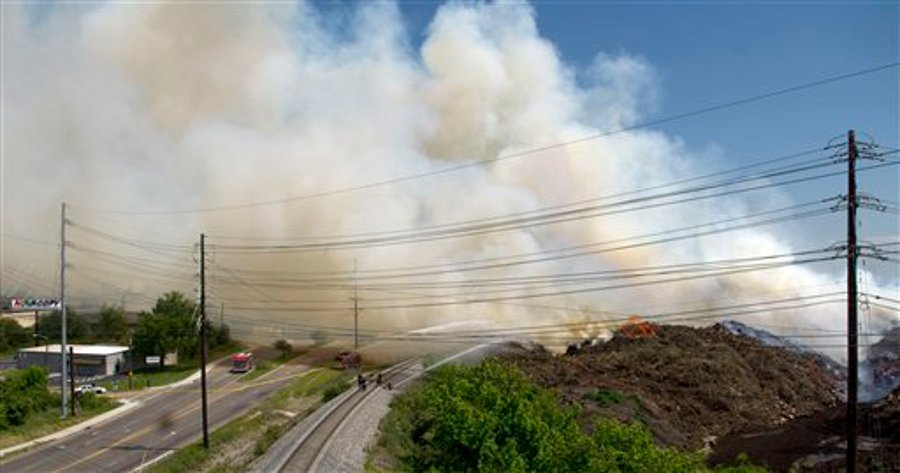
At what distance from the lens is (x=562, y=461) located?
25.3m

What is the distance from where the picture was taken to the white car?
203 ft

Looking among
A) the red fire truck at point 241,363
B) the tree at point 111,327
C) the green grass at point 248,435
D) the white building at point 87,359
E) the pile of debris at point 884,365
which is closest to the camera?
the green grass at point 248,435

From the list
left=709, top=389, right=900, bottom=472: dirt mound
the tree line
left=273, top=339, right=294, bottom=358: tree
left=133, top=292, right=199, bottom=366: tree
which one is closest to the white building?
the tree line

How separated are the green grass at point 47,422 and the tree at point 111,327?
32425 millimetres

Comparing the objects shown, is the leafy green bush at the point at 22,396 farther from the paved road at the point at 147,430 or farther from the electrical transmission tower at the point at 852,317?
the electrical transmission tower at the point at 852,317

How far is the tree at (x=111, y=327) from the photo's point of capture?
9206 cm

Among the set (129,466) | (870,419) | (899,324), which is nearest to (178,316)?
(129,466)

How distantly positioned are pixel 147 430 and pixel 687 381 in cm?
3459

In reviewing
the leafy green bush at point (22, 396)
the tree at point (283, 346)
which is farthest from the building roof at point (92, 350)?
the leafy green bush at point (22, 396)

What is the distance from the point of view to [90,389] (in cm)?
6406

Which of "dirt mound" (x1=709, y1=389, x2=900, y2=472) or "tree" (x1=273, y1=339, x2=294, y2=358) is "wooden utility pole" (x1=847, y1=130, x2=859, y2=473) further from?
"tree" (x1=273, y1=339, x2=294, y2=358)

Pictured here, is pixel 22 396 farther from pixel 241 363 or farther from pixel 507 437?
pixel 507 437

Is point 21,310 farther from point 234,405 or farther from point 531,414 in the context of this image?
point 531,414

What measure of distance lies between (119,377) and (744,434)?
180 feet
